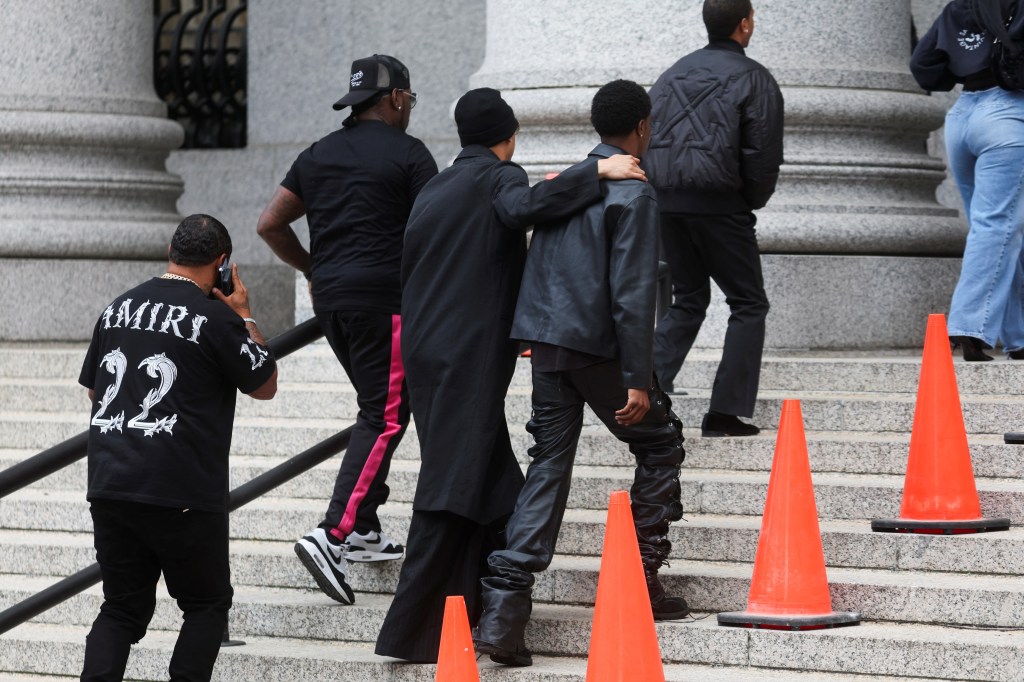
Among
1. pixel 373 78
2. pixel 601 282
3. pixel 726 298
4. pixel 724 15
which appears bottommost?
pixel 726 298

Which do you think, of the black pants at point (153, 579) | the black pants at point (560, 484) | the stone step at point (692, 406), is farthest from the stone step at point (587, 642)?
the stone step at point (692, 406)

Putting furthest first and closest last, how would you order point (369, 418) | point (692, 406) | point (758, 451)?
point (692, 406) < point (758, 451) < point (369, 418)

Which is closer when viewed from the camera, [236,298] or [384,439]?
[236,298]

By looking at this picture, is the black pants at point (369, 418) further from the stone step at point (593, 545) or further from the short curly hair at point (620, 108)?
the short curly hair at point (620, 108)

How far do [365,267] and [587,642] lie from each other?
1.61m

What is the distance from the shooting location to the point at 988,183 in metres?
7.51

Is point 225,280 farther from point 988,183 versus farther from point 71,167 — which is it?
point 71,167

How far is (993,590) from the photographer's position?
5.52 m

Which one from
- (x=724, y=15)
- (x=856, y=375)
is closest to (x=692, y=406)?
(x=856, y=375)

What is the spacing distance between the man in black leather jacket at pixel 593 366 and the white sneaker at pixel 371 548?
2.96 ft

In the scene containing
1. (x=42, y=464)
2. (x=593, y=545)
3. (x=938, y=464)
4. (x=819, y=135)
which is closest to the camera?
(x=42, y=464)

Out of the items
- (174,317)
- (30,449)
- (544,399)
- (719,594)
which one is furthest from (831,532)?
(30,449)

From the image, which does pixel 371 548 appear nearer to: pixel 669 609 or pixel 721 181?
pixel 669 609

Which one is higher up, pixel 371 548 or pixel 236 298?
pixel 236 298
